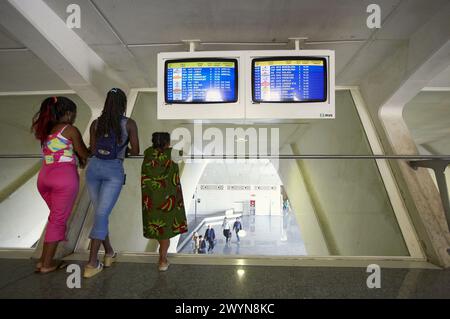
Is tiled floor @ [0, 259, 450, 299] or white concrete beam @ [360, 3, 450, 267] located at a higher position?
white concrete beam @ [360, 3, 450, 267]

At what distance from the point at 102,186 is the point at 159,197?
1.36ft

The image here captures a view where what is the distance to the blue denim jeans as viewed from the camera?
6.37ft

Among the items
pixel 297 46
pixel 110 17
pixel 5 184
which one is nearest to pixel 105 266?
pixel 110 17

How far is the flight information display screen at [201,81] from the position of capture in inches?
102

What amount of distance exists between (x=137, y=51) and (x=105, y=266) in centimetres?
217

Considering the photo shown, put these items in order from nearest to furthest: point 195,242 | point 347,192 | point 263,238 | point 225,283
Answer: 1. point 225,283
2. point 347,192
3. point 263,238
4. point 195,242

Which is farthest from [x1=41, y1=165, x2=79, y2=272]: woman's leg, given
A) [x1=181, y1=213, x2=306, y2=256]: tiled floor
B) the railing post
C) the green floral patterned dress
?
[x1=181, y1=213, x2=306, y2=256]: tiled floor

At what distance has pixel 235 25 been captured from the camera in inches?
97.9

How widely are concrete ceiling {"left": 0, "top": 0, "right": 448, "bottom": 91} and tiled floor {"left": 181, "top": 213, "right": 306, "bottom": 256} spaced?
123 inches

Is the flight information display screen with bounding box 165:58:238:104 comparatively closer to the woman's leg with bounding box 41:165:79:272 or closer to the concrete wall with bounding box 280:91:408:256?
the woman's leg with bounding box 41:165:79:272

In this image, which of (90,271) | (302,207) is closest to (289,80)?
(90,271)

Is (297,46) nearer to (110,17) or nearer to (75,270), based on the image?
(110,17)

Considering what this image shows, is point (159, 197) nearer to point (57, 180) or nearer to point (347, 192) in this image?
point (57, 180)
